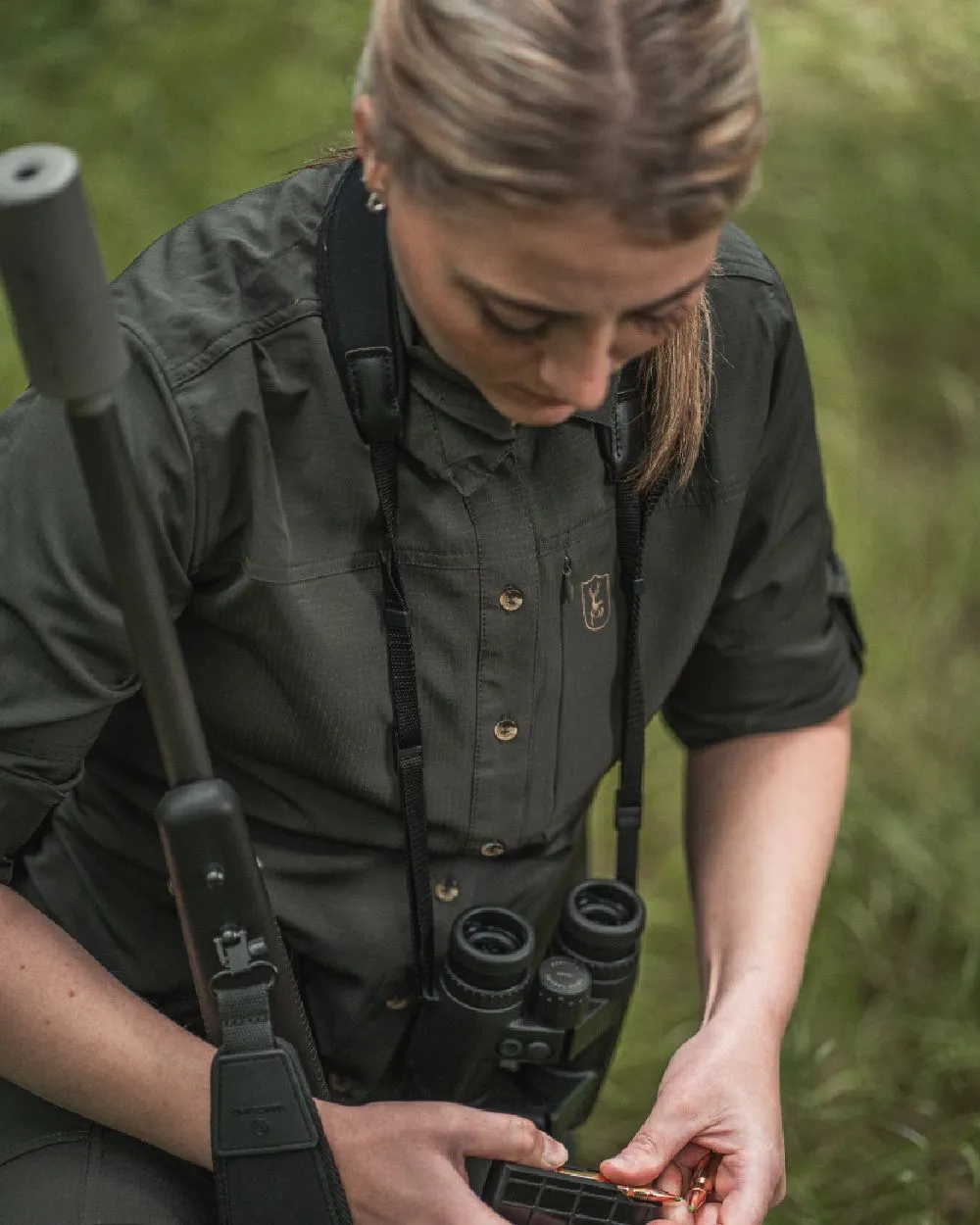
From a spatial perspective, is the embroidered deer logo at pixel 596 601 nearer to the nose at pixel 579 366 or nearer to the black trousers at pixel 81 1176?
the nose at pixel 579 366

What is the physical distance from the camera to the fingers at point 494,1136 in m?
1.39

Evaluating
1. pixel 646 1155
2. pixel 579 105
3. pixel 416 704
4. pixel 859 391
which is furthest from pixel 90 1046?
pixel 859 391

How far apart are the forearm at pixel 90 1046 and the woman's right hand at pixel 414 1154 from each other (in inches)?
4.5

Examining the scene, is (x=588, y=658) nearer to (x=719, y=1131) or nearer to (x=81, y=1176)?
(x=719, y=1131)

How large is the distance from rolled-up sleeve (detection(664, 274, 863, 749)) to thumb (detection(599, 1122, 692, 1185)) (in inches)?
17.5

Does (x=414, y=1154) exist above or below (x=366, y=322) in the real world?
below

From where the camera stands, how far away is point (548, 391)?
1.21 meters

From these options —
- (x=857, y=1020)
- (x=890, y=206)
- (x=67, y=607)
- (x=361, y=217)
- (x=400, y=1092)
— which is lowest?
(x=857, y=1020)

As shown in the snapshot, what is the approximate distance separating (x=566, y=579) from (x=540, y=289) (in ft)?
1.33

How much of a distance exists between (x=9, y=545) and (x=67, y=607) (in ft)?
0.20

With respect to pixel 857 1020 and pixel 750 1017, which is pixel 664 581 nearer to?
pixel 750 1017

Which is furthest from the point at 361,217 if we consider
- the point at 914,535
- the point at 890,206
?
the point at 890,206

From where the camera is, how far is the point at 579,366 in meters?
1.17

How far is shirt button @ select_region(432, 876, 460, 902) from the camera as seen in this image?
5.12ft
